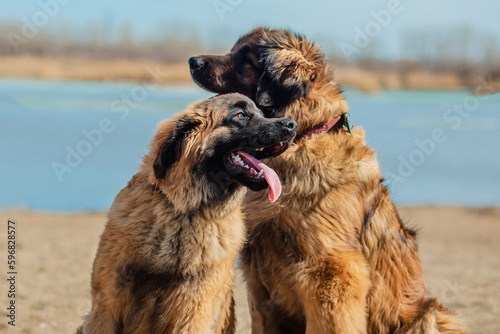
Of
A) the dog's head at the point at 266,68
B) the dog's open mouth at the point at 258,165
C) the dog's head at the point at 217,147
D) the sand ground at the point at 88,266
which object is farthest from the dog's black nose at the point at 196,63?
the sand ground at the point at 88,266

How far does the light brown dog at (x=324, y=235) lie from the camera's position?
10.8 feet

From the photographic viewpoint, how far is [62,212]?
36.4ft

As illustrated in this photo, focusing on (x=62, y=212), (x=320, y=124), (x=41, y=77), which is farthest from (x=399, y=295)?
(x=41, y=77)

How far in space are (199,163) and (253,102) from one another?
56 centimetres

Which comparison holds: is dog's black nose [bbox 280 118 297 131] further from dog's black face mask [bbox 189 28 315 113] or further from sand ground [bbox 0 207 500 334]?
sand ground [bbox 0 207 500 334]

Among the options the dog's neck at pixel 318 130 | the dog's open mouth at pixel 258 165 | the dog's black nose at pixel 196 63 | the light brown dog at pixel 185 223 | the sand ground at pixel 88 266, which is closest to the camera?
the light brown dog at pixel 185 223

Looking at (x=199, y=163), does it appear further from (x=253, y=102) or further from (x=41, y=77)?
(x=41, y=77)

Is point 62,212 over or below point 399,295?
over

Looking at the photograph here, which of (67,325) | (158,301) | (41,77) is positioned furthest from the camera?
(41,77)

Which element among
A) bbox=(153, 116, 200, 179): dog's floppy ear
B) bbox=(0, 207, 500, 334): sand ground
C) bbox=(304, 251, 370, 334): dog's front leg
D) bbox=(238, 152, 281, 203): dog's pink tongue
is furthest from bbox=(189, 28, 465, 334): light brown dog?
bbox=(153, 116, 200, 179): dog's floppy ear

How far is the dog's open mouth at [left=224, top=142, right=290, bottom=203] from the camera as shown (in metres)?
3.22

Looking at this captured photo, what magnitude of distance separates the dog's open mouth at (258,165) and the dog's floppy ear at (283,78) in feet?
1.10

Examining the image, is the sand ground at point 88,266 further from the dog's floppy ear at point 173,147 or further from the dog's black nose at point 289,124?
the dog's black nose at point 289,124

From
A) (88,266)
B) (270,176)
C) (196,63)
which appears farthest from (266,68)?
(88,266)
